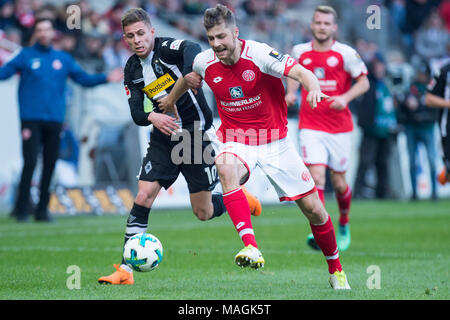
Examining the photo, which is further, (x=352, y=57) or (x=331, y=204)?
(x=331, y=204)

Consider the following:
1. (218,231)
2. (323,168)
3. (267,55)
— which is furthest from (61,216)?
(267,55)

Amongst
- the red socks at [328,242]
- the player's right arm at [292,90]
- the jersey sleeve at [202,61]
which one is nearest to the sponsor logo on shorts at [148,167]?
the jersey sleeve at [202,61]

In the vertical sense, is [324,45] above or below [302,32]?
below

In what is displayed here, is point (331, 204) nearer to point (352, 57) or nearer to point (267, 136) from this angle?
point (352, 57)

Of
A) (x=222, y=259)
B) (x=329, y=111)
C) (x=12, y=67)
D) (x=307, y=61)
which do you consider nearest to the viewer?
(x=222, y=259)

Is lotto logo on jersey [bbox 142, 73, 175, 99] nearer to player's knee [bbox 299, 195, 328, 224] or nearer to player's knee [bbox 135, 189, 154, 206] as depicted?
player's knee [bbox 135, 189, 154, 206]

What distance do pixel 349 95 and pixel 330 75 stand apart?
425mm

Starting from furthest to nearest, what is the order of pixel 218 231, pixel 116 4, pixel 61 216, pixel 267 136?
1. pixel 116 4
2. pixel 61 216
3. pixel 218 231
4. pixel 267 136

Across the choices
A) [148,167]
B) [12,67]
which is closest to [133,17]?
[148,167]

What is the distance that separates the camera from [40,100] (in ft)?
40.9

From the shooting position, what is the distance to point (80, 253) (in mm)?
8945

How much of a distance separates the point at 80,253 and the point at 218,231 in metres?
3.23

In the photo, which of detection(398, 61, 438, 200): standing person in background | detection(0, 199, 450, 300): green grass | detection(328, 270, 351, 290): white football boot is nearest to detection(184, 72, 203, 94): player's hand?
detection(0, 199, 450, 300): green grass

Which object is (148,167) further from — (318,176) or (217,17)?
(318,176)
